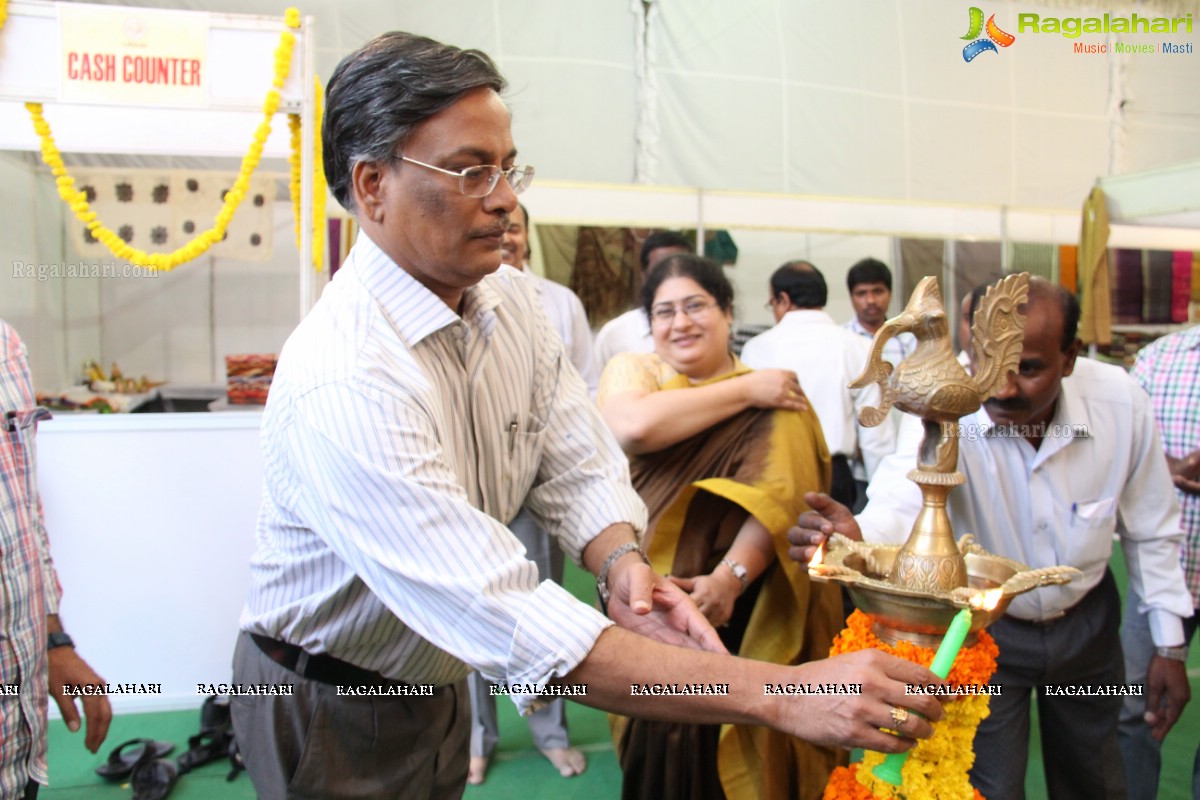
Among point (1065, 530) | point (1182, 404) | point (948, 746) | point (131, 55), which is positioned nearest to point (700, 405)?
point (1065, 530)

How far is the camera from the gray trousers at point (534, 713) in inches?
132

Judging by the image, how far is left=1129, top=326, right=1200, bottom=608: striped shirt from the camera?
282cm

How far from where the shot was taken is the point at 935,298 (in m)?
1.41

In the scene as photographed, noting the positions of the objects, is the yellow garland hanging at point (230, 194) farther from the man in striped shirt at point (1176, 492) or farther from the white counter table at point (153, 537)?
the man in striped shirt at point (1176, 492)

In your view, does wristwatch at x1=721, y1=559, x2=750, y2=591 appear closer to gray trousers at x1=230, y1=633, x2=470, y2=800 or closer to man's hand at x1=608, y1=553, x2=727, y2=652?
man's hand at x1=608, y1=553, x2=727, y2=652

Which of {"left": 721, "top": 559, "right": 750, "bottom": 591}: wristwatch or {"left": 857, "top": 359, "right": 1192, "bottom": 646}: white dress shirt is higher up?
{"left": 857, "top": 359, "right": 1192, "bottom": 646}: white dress shirt

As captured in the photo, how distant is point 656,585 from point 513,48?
6.01 metres

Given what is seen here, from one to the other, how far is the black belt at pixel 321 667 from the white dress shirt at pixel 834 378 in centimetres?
294

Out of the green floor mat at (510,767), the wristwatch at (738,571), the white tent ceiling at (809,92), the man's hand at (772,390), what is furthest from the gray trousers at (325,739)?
the white tent ceiling at (809,92)

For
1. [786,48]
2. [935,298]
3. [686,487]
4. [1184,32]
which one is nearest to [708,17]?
[786,48]

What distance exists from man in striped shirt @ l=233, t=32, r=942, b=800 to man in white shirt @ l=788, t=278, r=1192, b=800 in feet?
2.72

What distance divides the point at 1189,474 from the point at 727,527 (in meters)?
1.54

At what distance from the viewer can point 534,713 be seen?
134 inches

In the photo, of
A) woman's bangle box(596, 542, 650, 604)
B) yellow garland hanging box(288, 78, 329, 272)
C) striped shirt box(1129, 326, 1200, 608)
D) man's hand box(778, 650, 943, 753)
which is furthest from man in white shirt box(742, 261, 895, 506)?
man's hand box(778, 650, 943, 753)
